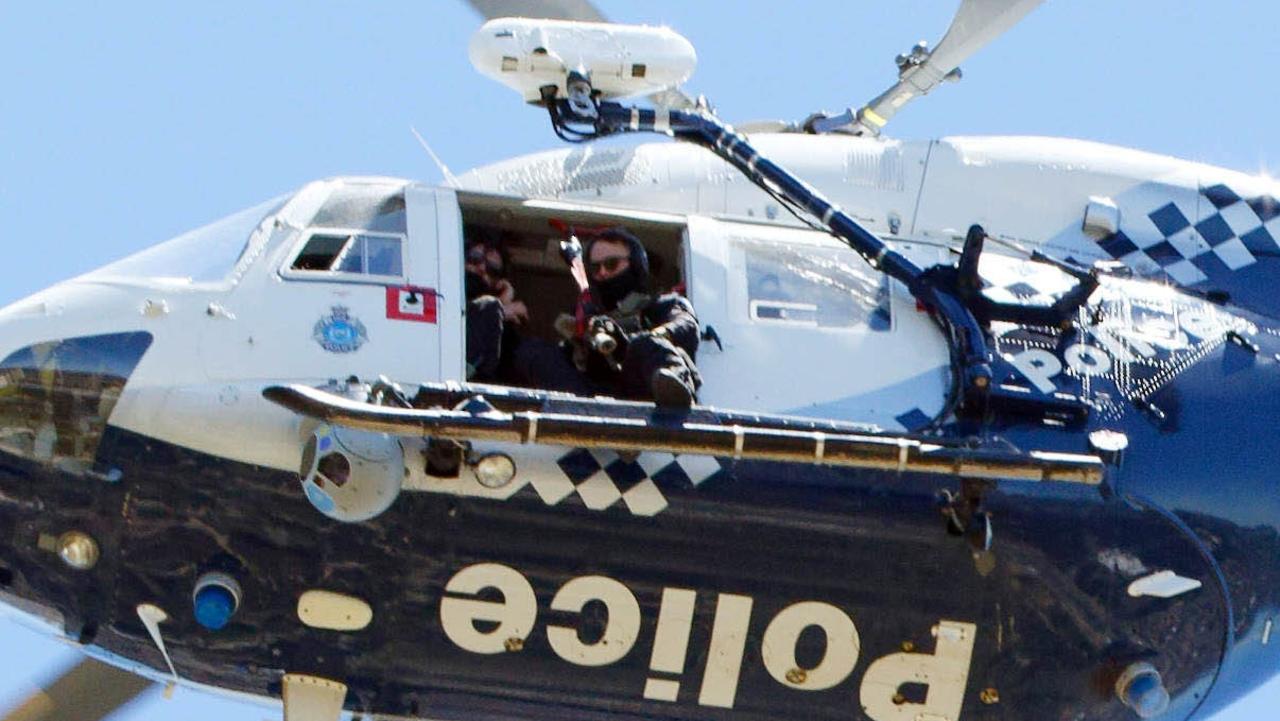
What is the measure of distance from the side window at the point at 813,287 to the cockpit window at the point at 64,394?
2911mm

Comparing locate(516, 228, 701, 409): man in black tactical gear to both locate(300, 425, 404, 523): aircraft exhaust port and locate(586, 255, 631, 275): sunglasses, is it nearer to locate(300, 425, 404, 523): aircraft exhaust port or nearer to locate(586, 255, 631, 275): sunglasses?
locate(586, 255, 631, 275): sunglasses

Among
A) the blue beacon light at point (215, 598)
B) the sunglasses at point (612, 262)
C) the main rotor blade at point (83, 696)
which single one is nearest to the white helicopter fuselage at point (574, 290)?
the sunglasses at point (612, 262)

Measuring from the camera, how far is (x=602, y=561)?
11.5 m

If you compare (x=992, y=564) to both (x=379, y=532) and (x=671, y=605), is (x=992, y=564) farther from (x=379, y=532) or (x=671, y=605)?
(x=379, y=532)

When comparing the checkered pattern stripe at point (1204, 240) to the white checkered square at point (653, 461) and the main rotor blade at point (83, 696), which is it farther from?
the main rotor blade at point (83, 696)

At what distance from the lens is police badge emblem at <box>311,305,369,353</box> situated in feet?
38.0

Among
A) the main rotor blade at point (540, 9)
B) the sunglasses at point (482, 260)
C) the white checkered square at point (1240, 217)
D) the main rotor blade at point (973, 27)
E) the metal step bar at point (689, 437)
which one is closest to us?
the metal step bar at point (689, 437)

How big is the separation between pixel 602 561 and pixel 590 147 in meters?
2.96

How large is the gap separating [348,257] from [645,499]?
6.03 ft

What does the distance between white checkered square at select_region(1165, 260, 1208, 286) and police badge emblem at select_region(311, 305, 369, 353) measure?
4435mm

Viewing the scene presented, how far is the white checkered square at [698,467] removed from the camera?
1157cm

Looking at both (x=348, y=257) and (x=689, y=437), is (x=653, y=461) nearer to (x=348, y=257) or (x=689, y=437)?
(x=689, y=437)

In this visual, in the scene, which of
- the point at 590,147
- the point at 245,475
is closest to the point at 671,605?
the point at 245,475

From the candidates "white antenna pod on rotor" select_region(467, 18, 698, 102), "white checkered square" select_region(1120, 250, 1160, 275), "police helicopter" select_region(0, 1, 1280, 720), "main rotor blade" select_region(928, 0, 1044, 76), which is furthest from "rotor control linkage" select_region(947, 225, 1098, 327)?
"main rotor blade" select_region(928, 0, 1044, 76)
